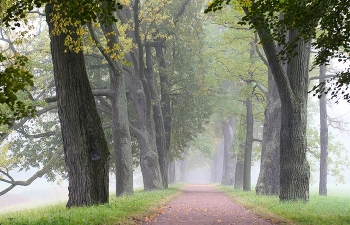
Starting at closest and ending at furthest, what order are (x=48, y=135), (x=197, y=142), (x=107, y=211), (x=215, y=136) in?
1. (x=107, y=211)
2. (x=48, y=135)
3. (x=197, y=142)
4. (x=215, y=136)

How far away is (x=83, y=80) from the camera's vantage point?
10344 millimetres

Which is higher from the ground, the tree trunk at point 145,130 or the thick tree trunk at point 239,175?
the tree trunk at point 145,130

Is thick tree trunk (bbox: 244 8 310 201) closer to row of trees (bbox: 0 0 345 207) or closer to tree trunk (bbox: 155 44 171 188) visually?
row of trees (bbox: 0 0 345 207)

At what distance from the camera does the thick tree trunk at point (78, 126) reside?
10.2 metres

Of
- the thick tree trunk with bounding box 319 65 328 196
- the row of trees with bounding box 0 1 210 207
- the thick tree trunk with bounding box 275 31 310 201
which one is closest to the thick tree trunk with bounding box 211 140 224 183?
the row of trees with bounding box 0 1 210 207

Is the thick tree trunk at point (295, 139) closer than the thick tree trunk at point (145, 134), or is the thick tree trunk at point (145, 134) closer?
the thick tree trunk at point (295, 139)

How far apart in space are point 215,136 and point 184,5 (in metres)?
27.0

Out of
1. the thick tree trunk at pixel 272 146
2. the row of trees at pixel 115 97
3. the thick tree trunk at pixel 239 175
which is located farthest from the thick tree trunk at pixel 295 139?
the thick tree trunk at pixel 239 175

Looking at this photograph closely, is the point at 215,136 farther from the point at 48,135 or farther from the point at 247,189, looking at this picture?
the point at 48,135

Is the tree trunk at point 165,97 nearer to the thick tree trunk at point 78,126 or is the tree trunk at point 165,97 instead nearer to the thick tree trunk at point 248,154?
the thick tree trunk at point 248,154

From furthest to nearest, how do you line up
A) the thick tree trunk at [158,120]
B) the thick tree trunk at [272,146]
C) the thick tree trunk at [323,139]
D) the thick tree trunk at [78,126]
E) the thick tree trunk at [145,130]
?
1. the thick tree trunk at [158,120]
2. the thick tree trunk at [323,139]
3. the thick tree trunk at [145,130]
4. the thick tree trunk at [272,146]
5. the thick tree trunk at [78,126]

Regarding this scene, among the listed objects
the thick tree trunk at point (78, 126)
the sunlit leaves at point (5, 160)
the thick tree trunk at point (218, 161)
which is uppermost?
the thick tree trunk at point (78, 126)

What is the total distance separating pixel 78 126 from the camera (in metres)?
10.3

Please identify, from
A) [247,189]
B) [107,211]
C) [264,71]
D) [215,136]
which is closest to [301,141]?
[107,211]
